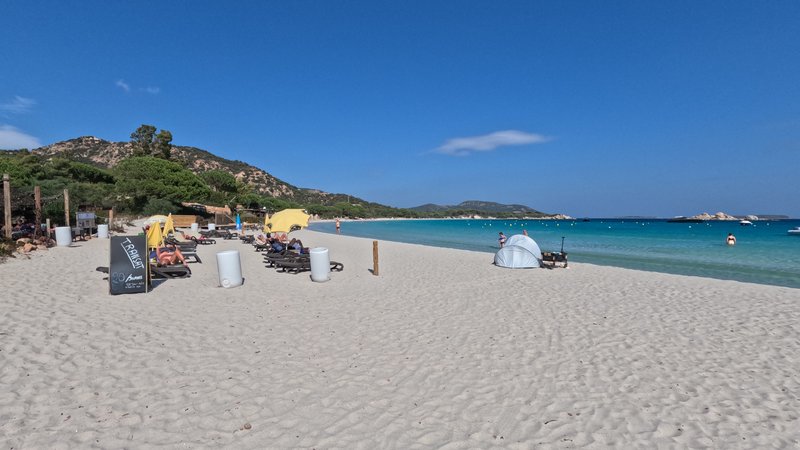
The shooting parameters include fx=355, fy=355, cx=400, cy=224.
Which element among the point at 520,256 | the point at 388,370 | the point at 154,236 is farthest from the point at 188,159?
the point at 388,370

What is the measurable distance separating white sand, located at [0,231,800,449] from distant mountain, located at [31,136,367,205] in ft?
218

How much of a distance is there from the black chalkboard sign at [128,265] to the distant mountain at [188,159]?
63.5m

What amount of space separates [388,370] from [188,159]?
10140 centimetres

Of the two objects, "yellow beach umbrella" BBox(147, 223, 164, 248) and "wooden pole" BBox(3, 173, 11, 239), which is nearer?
"yellow beach umbrella" BBox(147, 223, 164, 248)

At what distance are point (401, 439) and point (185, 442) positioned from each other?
164 cm

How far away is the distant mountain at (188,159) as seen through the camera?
3103 inches

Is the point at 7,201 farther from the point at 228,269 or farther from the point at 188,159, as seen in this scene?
the point at 188,159

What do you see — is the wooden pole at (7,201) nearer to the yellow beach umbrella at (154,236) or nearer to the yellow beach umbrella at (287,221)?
the yellow beach umbrella at (154,236)

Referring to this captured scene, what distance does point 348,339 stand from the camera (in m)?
4.99

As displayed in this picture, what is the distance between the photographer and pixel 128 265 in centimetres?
713

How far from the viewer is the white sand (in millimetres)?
2887

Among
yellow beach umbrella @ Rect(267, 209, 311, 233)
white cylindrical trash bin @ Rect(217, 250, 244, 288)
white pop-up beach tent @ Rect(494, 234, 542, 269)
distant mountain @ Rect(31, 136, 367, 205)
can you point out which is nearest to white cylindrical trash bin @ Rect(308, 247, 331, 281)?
white cylindrical trash bin @ Rect(217, 250, 244, 288)

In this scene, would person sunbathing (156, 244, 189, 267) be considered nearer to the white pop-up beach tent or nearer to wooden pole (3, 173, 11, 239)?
wooden pole (3, 173, 11, 239)

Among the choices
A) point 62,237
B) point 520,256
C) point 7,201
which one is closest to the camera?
point 520,256
